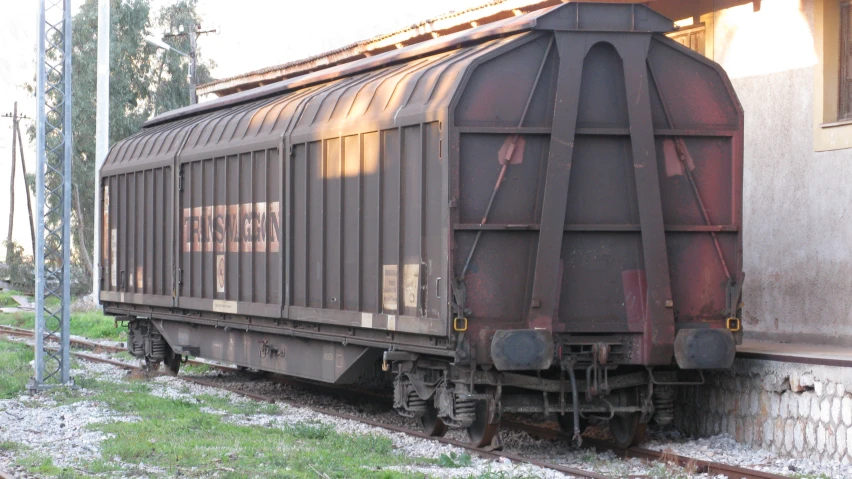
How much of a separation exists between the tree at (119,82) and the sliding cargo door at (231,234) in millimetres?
31091

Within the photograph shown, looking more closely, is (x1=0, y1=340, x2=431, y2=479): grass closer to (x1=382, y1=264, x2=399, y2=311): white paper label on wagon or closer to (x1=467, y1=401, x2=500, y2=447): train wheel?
(x1=467, y1=401, x2=500, y2=447): train wheel

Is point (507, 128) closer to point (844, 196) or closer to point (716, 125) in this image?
point (716, 125)

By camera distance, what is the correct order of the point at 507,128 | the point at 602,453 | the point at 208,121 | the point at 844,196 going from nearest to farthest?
the point at 507,128 → the point at 602,453 → the point at 844,196 → the point at 208,121

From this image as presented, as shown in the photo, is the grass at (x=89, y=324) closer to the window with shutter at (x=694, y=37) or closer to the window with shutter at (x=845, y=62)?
the window with shutter at (x=694, y=37)

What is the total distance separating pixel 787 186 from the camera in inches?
518

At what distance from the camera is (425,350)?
1027 cm

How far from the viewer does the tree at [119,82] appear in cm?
4562

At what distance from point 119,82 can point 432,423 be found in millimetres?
38663

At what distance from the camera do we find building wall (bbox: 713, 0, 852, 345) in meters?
12.4

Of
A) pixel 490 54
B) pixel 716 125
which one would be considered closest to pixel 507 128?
pixel 490 54

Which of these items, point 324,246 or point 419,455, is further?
point 324,246

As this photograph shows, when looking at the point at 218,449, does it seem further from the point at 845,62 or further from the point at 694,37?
the point at 694,37

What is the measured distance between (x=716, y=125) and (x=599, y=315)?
219cm

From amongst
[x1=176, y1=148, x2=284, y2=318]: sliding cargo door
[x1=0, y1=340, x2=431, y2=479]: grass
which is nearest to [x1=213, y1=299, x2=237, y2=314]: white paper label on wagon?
[x1=176, y1=148, x2=284, y2=318]: sliding cargo door
